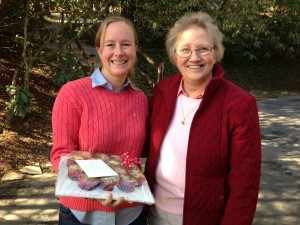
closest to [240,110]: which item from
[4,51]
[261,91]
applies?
[4,51]

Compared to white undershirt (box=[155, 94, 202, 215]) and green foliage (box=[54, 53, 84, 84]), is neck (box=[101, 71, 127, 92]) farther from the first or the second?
green foliage (box=[54, 53, 84, 84])

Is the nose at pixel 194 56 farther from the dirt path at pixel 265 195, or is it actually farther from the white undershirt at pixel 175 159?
the dirt path at pixel 265 195

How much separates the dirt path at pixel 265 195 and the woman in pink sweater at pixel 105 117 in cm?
185

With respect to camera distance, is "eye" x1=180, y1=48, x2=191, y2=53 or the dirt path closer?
"eye" x1=180, y1=48, x2=191, y2=53

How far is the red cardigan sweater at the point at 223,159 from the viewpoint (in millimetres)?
1839

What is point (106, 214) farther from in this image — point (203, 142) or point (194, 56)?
point (194, 56)

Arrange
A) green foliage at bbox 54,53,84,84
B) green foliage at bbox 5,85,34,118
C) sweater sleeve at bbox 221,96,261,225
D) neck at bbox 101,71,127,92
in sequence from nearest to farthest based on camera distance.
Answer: sweater sleeve at bbox 221,96,261,225
neck at bbox 101,71,127,92
green foliage at bbox 5,85,34,118
green foliage at bbox 54,53,84,84

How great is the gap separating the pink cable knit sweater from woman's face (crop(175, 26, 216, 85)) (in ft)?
1.26

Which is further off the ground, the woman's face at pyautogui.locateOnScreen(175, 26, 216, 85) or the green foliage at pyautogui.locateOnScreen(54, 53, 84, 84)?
the woman's face at pyautogui.locateOnScreen(175, 26, 216, 85)

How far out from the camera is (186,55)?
Result: 195cm

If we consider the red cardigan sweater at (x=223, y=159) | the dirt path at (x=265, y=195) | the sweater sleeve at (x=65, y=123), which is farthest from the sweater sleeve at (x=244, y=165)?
the dirt path at (x=265, y=195)

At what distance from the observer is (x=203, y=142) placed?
6.16ft

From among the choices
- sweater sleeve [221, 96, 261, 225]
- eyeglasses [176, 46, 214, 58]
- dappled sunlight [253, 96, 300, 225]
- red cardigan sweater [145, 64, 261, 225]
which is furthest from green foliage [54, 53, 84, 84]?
sweater sleeve [221, 96, 261, 225]

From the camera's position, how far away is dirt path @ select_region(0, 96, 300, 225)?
3740mm
